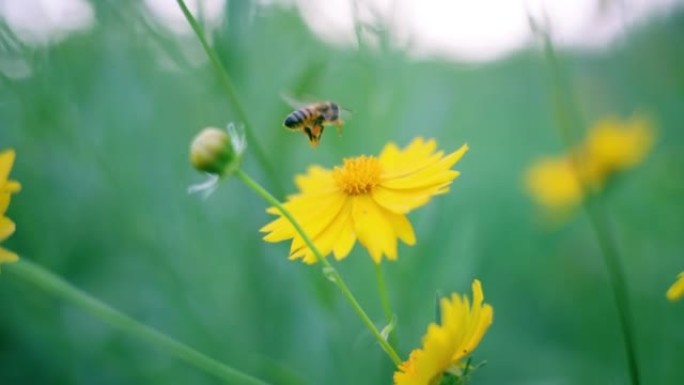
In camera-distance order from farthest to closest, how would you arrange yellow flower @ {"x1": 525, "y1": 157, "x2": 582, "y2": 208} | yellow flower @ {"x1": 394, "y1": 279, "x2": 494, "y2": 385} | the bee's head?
1. yellow flower @ {"x1": 525, "y1": 157, "x2": 582, "y2": 208}
2. the bee's head
3. yellow flower @ {"x1": 394, "y1": 279, "x2": 494, "y2": 385}

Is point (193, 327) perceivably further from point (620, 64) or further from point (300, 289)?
point (620, 64)

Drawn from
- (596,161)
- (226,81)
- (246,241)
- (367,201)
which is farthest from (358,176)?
(596,161)

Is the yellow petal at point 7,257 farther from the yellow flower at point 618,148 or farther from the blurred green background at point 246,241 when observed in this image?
the yellow flower at point 618,148

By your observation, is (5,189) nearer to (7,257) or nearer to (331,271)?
(7,257)

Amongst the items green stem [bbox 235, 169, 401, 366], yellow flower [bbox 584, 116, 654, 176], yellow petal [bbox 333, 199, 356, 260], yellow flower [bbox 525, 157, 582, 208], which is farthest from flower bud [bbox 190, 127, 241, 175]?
yellow flower [bbox 525, 157, 582, 208]

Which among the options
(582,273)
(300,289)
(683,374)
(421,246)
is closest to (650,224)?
(582,273)

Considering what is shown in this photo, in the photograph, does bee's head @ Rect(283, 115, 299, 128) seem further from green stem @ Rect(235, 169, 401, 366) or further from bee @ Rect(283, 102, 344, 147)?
green stem @ Rect(235, 169, 401, 366)
